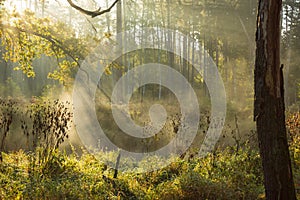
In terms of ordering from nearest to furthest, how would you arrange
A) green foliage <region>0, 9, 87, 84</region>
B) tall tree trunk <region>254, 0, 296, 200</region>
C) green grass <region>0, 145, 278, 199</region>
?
1. tall tree trunk <region>254, 0, 296, 200</region>
2. green grass <region>0, 145, 278, 199</region>
3. green foliage <region>0, 9, 87, 84</region>

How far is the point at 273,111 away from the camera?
166 inches

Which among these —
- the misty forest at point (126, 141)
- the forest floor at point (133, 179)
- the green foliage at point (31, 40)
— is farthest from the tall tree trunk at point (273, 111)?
the green foliage at point (31, 40)

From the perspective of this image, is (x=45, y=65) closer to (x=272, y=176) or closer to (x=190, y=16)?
(x=190, y=16)

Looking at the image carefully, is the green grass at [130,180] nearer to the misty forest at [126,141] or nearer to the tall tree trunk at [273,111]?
the misty forest at [126,141]

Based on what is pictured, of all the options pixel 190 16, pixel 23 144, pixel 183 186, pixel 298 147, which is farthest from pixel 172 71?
pixel 183 186

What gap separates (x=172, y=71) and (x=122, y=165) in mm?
23351

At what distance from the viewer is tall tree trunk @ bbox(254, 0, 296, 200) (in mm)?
4191

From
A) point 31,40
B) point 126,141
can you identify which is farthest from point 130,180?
point 126,141

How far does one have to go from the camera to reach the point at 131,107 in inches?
688

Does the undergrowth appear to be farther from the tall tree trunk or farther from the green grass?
the tall tree trunk

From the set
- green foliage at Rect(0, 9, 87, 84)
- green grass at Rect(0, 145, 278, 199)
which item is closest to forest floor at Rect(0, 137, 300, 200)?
green grass at Rect(0, 145, 278, 199)

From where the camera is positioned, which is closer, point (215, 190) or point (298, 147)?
point (215, 190)

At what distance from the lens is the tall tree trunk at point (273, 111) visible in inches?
165

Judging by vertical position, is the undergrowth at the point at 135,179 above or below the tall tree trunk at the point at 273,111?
below
